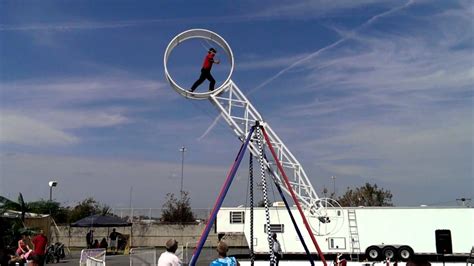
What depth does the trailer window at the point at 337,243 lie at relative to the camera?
22.2 meters

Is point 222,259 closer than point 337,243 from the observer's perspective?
Yes

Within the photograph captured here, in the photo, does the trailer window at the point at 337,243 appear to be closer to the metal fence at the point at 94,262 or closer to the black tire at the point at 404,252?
the black tire at the point at 404,252

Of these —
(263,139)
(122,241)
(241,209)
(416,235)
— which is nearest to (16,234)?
(122,241)

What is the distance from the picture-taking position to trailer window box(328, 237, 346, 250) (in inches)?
873

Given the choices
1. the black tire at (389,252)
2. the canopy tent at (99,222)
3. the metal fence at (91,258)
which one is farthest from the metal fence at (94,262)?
the black tire at (389,252)

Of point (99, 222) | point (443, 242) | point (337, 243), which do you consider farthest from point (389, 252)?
point (99, 222)

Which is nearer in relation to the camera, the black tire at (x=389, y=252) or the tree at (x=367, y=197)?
the black tire at (x=389, y=252)

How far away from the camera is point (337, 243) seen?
874 inches

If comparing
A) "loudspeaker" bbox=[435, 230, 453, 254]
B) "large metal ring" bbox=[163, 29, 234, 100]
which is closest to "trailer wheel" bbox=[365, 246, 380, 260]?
"loudspeaker" bbox=[435, 230, 453, 254]

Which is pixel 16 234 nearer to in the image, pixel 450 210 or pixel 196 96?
pixel 196 96

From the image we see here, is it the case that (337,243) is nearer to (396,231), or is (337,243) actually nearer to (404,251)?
(396,231)

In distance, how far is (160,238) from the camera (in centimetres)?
3781

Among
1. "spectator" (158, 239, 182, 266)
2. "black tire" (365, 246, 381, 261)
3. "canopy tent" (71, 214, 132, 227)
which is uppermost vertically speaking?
"canopy tent" (71, 214, 132, 227)

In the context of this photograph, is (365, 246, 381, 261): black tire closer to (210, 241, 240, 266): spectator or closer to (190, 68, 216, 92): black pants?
(190, 68, 216, 92): black pants
